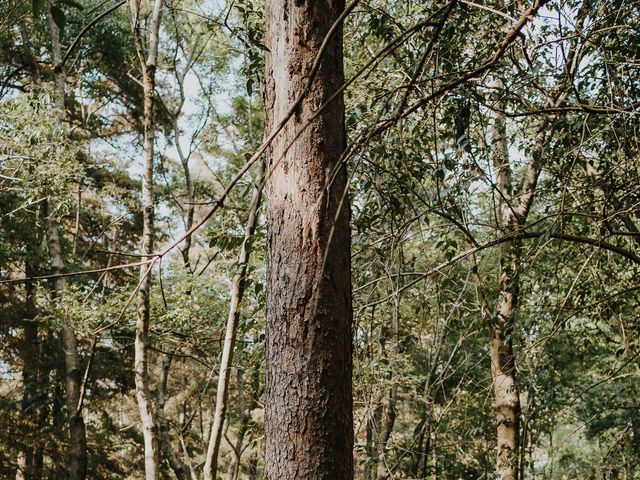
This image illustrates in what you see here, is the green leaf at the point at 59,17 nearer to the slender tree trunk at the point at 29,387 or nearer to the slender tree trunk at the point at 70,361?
the slender tree trunk at the point at 70,361

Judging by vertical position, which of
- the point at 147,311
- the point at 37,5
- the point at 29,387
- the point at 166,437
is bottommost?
the point at 166,437

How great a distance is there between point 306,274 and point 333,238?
0.12m

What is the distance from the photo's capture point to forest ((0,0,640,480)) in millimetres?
1697

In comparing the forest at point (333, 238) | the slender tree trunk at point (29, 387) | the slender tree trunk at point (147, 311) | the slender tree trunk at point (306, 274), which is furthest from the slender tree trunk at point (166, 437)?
the slender tree trunk at point (306, 274)

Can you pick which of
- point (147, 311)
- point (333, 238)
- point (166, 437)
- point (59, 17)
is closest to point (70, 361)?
point (166, 437)

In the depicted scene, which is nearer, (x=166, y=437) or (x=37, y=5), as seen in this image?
(x=37, y=5)

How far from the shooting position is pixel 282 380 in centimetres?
163

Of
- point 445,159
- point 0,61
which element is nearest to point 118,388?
point 0,61

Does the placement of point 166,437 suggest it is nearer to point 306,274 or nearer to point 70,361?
point 70,361

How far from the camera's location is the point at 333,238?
1.71 m

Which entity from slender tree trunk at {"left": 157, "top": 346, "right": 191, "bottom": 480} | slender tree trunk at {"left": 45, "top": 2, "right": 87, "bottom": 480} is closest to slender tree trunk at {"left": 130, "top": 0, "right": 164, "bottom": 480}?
slender tree trunk at {"left": 45, "top": 2, "right": 87, "bottom": 480}

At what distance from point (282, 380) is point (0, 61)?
14862mm

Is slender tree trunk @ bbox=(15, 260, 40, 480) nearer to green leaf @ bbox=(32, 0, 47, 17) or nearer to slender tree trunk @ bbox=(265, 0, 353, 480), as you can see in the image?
slender tree trunk @ bbox=(265, 0, 353, 480)

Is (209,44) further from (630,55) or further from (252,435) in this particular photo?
(630,55)
